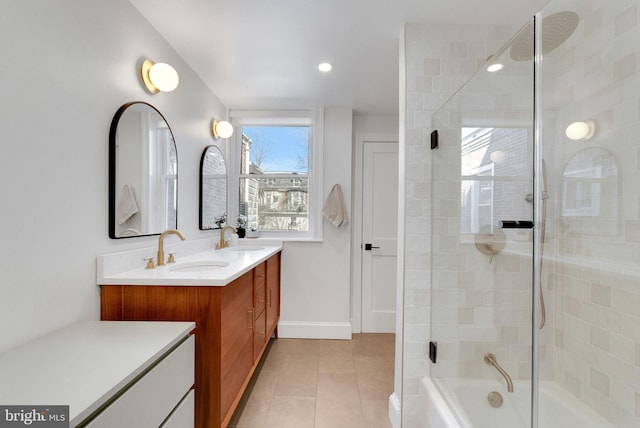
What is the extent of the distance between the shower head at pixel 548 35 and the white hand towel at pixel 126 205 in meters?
2.01

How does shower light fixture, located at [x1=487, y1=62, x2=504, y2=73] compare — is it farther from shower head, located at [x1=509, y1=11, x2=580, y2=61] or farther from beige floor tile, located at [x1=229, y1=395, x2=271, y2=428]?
beige floor tile, located at [x1=229, y1=395, x2=271, y2=428]

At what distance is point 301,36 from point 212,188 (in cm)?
151

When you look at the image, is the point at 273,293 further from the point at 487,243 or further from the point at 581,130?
the point at 581,130

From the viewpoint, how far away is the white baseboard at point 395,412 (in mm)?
1685

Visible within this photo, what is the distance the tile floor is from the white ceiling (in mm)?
2423

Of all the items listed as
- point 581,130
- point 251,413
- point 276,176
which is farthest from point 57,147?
point 581,130

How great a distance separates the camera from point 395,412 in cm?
173

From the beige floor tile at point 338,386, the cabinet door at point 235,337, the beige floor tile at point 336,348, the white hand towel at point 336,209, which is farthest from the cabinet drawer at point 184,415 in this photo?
the white hand towel at point 336,209

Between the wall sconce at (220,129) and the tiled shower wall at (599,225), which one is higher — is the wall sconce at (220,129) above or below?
above

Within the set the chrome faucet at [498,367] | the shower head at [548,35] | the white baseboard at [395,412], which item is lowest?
the white baseboard at [395,412]

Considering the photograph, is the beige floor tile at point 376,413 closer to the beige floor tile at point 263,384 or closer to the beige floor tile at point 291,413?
the beige floor tile at point 291,413

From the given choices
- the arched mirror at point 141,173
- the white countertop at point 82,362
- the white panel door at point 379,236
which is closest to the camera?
the white countertop at point 82,362

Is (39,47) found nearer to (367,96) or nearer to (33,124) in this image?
(33,124)

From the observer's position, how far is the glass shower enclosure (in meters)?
1.21
